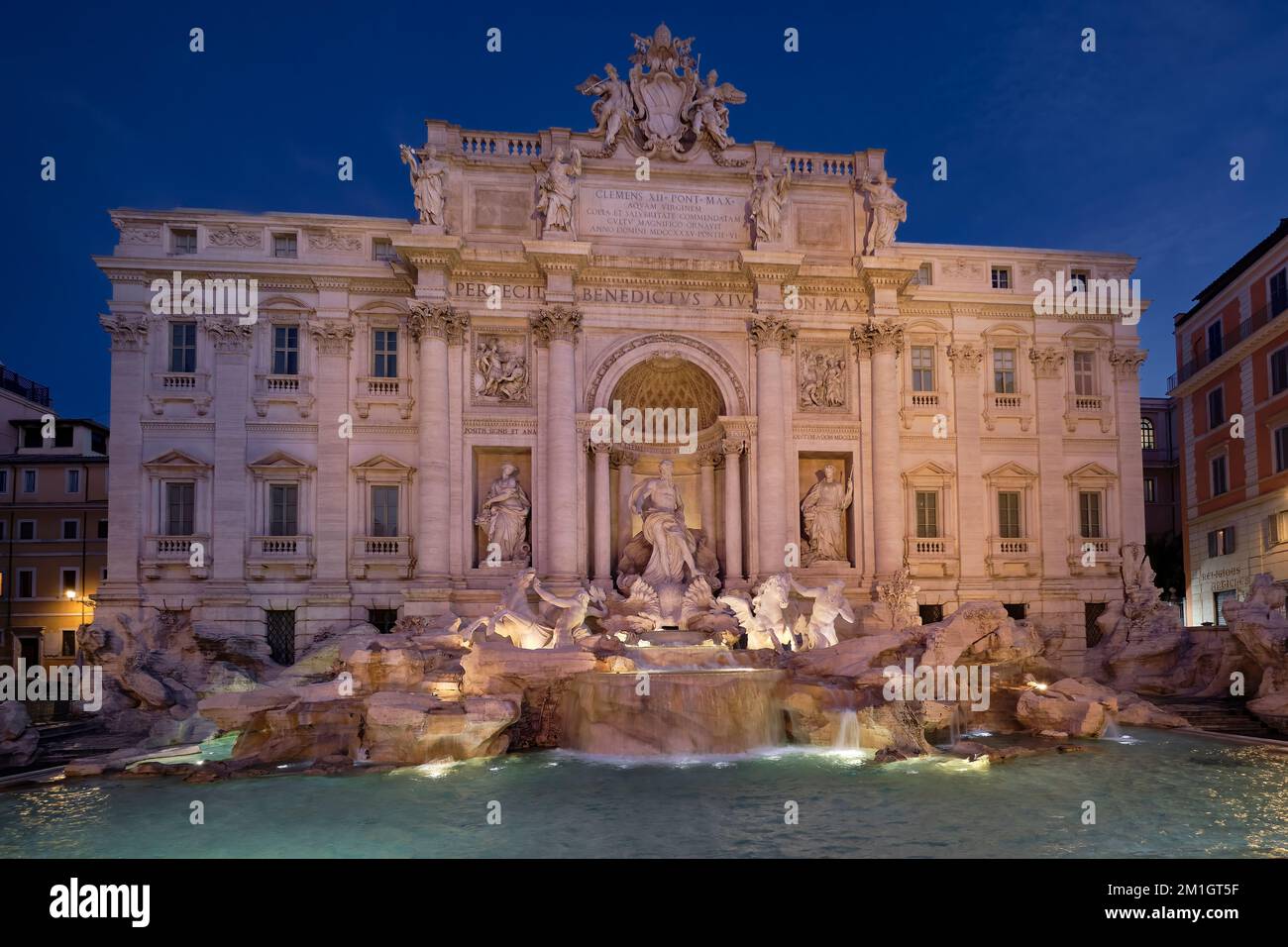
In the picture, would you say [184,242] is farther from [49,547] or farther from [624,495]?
[49,547]

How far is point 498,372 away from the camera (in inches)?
978

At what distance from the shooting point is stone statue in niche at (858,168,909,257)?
2545 cm

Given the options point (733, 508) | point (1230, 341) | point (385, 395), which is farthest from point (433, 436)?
point (1230, 341)

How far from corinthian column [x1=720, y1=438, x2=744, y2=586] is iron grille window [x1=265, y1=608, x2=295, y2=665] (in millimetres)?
11904

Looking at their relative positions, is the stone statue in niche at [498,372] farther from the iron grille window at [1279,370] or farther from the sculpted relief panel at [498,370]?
the iron grille window at [1279,370]

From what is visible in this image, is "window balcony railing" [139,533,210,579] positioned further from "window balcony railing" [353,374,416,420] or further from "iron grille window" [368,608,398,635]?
"window balcony railing" [353,374,416,420]

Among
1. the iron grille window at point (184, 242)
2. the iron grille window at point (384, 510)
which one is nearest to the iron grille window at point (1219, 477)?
the iron grille window at point (384, 510)

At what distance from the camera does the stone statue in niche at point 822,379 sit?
25.9 metres

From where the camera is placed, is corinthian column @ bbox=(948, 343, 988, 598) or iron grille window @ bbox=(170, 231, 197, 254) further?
corinthian column @ bbox=(948, 343, 988, 598)

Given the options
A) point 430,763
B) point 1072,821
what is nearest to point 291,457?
point 430,763

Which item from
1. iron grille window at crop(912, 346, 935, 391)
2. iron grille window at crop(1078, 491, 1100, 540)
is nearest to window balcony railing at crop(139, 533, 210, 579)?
iron grille window at crop(912, 346, 935, 391)

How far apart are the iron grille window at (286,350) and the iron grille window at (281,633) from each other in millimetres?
6690

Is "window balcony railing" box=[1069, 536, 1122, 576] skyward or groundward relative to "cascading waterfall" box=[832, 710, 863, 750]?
skyward

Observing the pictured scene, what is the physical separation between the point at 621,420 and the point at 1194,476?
2374cm
